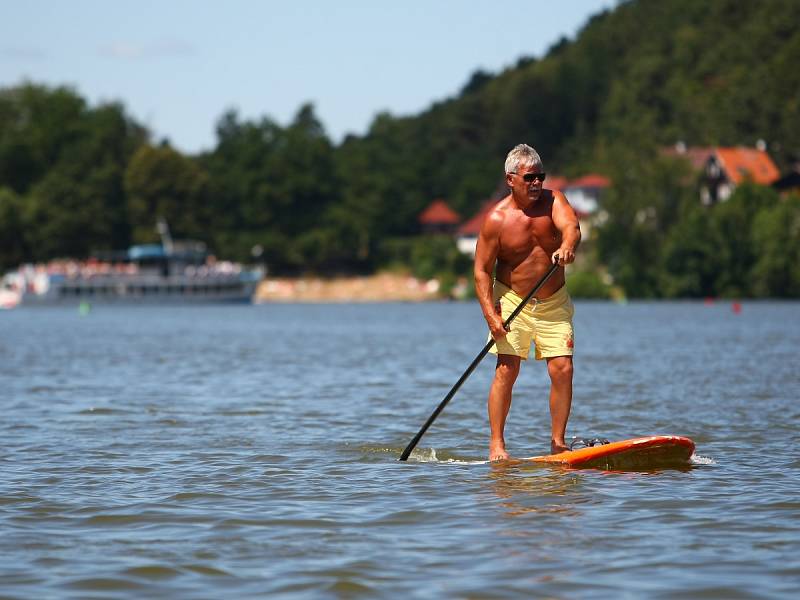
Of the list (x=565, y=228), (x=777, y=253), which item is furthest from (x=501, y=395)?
(x=777, y=253)

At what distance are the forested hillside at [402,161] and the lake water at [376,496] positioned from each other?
74845mm

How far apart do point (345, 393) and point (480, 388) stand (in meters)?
2.66

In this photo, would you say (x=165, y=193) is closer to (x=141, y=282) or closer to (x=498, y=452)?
(x=141, y=282)

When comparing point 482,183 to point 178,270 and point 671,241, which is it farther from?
point 671,241

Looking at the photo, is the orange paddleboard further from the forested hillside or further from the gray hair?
the forested hillside

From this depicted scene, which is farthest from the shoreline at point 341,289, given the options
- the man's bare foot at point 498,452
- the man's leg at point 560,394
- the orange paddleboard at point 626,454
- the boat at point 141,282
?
the orange paddleboard at point 626,454

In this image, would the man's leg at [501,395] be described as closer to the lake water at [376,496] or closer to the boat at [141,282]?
the lake water at [376,496]

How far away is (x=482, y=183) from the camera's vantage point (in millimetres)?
149625

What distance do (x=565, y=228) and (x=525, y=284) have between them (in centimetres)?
61

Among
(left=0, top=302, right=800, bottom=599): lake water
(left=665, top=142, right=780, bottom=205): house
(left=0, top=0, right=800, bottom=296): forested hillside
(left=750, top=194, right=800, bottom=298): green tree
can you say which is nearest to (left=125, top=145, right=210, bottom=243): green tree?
(left=0, top=0, right=800, bottom=296): forested hillside

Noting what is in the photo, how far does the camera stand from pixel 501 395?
1100cm

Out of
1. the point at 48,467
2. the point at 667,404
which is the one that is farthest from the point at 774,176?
the point at 48,467

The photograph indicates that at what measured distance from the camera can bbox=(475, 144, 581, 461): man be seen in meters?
10.7

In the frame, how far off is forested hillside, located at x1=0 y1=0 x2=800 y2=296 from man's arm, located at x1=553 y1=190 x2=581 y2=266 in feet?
266
